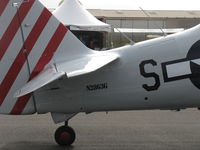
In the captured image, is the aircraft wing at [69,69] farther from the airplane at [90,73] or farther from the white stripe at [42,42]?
the white stripe at [42,42]

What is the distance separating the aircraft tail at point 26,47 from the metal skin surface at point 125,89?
241 mm

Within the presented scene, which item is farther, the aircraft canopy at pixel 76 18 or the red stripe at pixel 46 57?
the aircraft canopy at pixel 76 18

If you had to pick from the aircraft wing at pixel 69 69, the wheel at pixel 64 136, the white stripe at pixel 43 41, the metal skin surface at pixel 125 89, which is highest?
the white stripe at pixel 43 41

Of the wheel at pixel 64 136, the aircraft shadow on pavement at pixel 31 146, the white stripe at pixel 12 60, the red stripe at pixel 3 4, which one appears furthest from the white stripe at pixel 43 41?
the aircraft shadow on pavement at pixel 31 146

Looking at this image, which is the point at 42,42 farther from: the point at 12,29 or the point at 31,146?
the point at 31,146

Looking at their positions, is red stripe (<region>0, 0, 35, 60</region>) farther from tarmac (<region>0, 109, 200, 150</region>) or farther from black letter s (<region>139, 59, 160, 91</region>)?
black letter s (<region>139, 59, 160, 91</region>)

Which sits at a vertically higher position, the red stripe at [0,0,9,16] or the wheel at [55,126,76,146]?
the red stripe at [0,0,9,16]

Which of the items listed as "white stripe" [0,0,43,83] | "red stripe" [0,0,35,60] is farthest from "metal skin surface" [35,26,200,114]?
"red stripe" [0,0,35,60]

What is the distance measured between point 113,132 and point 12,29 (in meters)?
2.73

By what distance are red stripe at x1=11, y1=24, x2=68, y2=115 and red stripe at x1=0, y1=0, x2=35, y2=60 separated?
1.52ft

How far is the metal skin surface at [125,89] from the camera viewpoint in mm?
5230

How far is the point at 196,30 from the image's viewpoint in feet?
17.7

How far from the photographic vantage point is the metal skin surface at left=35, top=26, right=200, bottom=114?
17.2ft

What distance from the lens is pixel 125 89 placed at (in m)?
5.25
